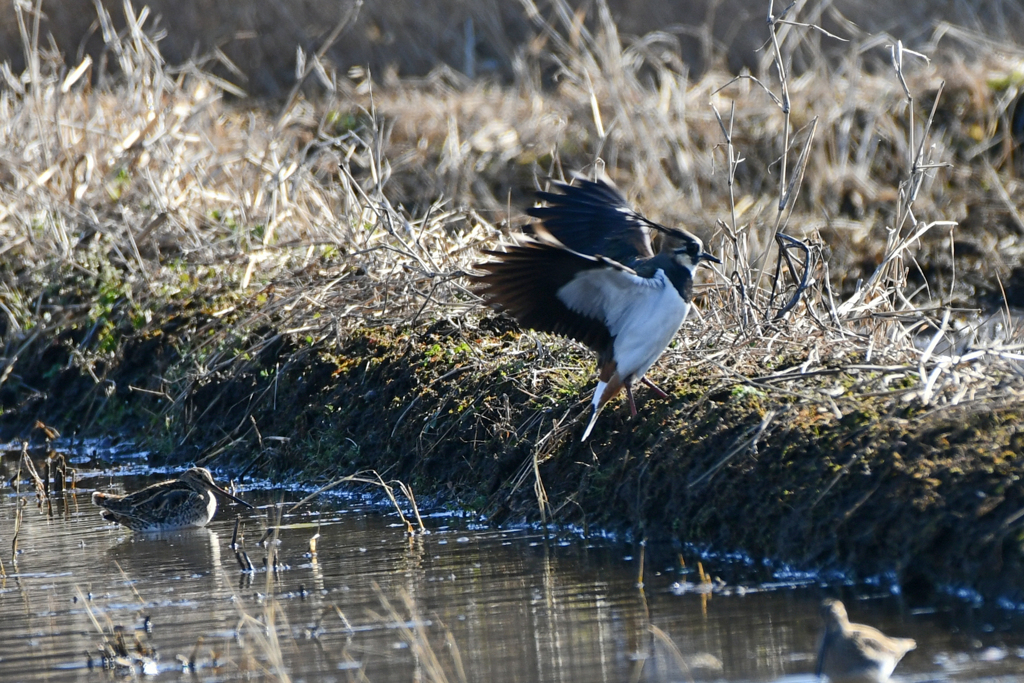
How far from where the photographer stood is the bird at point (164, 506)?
20.7 ft

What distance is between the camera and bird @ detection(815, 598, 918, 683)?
3613mm

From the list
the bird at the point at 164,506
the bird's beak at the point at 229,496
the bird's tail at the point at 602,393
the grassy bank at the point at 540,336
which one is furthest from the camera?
the bird's beak at the point at 229,496

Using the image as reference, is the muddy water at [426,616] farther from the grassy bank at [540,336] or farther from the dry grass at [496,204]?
the dry grass at [496,204]

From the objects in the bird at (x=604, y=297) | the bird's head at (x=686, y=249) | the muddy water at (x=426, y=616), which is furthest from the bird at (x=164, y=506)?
the bird's head at (x=686, y=249)

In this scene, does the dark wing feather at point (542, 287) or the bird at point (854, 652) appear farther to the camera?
the dark wing feather at point (542, 287)

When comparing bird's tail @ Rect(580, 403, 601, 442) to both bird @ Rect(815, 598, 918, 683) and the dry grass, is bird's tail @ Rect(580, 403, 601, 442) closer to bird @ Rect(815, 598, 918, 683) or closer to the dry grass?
the dry grass

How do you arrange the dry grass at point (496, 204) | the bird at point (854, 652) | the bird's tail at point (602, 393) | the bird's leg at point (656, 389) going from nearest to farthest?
the bird at point (854, 652), the bird's tail at point (602, 393), the bird's leg at point (656, 389), the dry grass at point (496, 204)

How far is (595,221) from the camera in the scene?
6.57 meters

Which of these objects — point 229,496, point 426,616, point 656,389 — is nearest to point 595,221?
point 656,389

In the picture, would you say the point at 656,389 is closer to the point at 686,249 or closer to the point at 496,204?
the point at 686,249

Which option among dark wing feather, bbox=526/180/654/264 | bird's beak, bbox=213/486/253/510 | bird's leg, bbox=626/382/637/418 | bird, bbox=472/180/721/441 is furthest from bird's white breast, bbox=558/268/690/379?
bird's beak, bbox=213/486/253/510

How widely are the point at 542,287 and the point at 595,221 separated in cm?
116

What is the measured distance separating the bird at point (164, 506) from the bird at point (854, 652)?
11.7 feet

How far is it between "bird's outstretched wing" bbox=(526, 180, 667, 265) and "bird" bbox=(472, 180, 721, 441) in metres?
0.32
